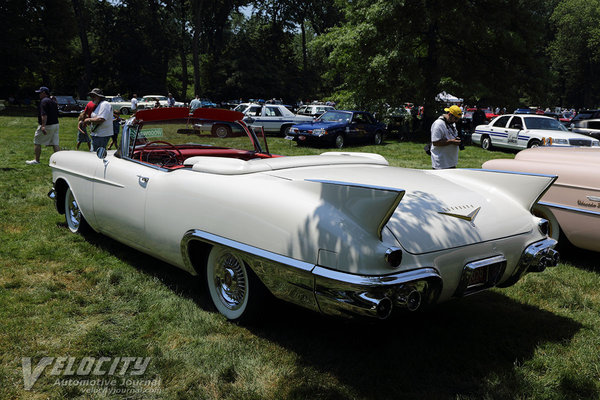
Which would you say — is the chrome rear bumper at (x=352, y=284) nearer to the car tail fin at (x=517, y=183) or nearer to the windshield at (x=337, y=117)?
the car tail fin at (x=517, y=183)

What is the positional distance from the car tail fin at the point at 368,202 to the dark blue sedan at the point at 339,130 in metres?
14.2

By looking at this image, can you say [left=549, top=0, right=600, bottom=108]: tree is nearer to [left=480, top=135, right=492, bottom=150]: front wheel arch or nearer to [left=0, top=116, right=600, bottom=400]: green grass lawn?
[left=480, top=135, right=492, bottom=150]: front wheel arch

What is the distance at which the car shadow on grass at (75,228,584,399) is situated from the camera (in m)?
2.71

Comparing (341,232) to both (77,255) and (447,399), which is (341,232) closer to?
(447,399)

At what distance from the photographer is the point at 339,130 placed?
17.4 meters

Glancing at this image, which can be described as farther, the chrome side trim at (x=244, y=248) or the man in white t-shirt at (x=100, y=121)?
the man in white t-shirt at (x=100, y=121)

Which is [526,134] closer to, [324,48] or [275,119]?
[275,119]

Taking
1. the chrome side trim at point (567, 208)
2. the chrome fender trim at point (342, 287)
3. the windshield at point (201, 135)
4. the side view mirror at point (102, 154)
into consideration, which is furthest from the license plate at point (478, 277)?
the side view mirror at point (102, 154)

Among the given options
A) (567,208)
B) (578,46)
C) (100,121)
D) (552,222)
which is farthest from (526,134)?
(578,46)

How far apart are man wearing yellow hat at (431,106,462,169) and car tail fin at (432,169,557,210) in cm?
280

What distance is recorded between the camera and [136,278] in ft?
13.7

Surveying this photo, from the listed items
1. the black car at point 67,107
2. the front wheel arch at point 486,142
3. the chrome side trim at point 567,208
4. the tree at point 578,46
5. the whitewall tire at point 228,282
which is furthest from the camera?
the tree at point 578,46

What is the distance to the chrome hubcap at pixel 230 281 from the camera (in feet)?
10.7

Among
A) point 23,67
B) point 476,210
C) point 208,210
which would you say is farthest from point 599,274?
point 23,67
